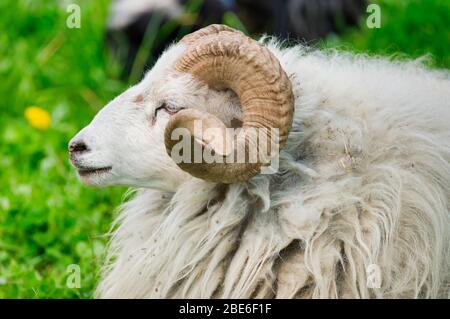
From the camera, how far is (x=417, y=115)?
12.7 ft

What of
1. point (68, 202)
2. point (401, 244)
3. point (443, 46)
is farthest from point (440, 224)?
point (443, 46)

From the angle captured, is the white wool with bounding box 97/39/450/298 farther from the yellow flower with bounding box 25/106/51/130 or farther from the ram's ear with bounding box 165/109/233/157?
the yellow flower with bounding box 25/106/51/130

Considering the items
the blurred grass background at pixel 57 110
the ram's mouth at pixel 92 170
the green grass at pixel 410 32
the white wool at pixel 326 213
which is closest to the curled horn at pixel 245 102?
the white wool at pixel 326 213

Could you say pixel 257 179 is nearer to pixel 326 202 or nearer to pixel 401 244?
A: pixel 326 202

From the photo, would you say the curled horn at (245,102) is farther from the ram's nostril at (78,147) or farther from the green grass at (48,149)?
the green grass at (48,149)

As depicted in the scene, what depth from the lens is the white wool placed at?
11.8 feet

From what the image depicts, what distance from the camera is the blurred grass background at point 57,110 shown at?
509 centimetres

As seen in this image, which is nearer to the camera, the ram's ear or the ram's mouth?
Answer: the ram's ear

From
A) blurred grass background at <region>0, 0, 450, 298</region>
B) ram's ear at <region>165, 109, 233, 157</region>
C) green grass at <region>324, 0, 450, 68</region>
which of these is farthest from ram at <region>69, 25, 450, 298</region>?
green grass at <region>324, 0, 450, 68</region>

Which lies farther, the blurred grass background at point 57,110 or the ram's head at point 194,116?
the blurred grass background at point 57,110

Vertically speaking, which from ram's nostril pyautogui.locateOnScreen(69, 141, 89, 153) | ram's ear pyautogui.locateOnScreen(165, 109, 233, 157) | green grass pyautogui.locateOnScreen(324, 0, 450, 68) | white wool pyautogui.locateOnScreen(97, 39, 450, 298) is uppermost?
green grass pyautogui.locateOnScreen(324, 0, 450, 68)

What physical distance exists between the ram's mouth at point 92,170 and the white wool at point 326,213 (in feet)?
1.05

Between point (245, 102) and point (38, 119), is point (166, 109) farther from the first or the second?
point (38, 119)

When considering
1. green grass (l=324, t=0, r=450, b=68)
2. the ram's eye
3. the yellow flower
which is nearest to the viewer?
the ram's eye
